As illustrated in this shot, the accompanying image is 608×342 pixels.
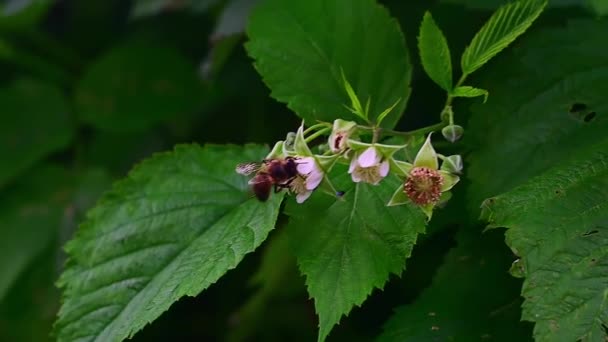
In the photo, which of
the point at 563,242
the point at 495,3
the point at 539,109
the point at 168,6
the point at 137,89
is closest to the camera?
the point at 563,242

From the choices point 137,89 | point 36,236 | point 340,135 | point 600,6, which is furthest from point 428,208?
point 137,89

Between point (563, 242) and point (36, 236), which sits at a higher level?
point (563, 242)

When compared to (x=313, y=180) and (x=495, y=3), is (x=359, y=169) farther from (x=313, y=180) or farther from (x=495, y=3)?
(x=495, y=3)

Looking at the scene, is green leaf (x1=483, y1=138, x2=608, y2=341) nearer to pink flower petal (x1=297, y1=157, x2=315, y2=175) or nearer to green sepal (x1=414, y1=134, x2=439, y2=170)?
green sepal (x1=414, y1=134, x2=439, y2=170)

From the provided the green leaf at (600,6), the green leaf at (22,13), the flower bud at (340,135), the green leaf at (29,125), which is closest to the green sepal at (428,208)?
the flower bud at (340,135)

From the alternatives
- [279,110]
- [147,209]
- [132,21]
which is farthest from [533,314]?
[132,21]

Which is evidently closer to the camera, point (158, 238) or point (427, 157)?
point (427, 157)

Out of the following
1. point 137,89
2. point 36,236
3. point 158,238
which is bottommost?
point 36,236

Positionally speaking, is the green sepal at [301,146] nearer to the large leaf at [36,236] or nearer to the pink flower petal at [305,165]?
the pink flower petal at [305,165]
